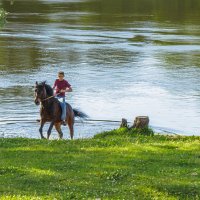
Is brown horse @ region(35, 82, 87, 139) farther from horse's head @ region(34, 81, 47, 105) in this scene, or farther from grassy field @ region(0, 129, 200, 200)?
grassy field @ region(0, 129, 200, 200)

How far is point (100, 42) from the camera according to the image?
8394cm

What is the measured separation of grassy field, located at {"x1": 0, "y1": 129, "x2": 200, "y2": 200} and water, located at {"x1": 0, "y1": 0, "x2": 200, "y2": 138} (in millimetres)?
9363

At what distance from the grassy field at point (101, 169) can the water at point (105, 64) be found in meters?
9.36

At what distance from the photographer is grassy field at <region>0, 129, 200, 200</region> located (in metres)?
15.6

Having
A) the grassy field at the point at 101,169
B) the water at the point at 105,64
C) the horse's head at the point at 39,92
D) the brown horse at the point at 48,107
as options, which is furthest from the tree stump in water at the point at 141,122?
the water at the point at 105,64

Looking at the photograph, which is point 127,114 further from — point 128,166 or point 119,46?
point 119,46

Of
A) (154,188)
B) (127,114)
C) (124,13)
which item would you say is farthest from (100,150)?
(124,13)

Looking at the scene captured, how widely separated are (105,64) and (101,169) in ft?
160

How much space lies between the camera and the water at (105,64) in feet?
141

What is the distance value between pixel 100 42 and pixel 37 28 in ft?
59.1

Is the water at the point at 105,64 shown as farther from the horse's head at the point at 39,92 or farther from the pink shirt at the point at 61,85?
the horse's head at the point at 39,92

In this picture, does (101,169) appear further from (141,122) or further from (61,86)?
(61,86)

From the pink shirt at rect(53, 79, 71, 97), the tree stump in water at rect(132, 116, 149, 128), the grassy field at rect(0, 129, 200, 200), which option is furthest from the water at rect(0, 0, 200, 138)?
the grassy field at rect(0, 129, 200, 200)

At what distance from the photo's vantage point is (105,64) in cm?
6750
